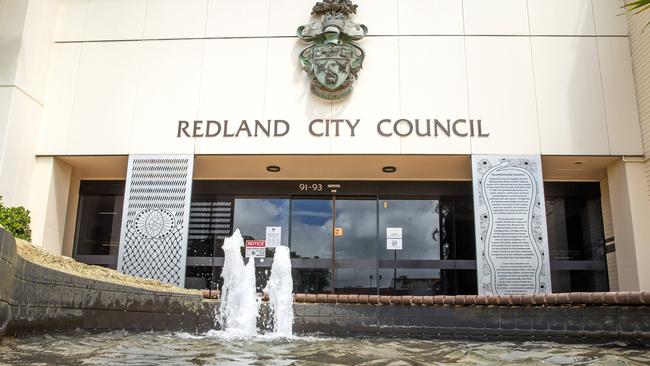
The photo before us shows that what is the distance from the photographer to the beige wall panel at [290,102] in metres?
8.59

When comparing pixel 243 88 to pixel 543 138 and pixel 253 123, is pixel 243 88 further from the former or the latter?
pixel 543 138

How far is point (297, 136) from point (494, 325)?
462 cm

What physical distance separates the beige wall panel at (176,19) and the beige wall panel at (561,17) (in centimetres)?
575

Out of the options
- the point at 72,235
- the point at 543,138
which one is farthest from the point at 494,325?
the point at 72,235

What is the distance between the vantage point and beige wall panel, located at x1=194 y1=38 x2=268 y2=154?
869 cm

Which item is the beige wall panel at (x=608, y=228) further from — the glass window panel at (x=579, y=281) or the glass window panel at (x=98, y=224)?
the glass window panel at (x=98, y=224)

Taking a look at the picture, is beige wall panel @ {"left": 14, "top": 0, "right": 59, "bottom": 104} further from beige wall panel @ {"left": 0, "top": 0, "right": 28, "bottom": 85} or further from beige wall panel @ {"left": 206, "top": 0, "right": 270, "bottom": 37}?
beige wall panel @ {"left": 206, "top": 0, "right": 270, "bottom": 37}

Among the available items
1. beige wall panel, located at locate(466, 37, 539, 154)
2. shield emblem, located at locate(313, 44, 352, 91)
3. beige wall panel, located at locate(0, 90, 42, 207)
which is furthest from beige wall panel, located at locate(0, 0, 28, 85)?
beige wall panel, located at locate(466, 37, 539, 154)

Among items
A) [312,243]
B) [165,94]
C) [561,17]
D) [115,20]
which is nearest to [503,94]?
[561,17]

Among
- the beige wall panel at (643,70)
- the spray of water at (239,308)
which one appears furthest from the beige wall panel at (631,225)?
the spray of water at (239,308)

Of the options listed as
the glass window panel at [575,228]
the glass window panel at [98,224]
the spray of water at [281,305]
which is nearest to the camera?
the spray of water at [281,305]

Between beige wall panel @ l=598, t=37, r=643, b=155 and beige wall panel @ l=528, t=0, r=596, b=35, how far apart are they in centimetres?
40

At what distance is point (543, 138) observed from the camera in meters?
8.34

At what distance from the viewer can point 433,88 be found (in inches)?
340
